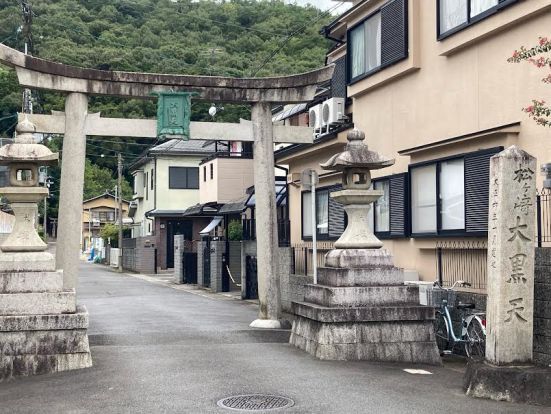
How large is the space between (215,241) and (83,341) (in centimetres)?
1816

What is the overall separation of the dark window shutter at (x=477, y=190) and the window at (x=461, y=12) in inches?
103

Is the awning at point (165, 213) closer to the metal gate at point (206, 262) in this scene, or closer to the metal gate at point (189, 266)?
the metal gate at point (189, 266)

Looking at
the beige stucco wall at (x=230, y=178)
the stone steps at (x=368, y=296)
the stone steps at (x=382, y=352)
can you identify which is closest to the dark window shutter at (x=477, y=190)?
the stone steps at (x=368, y=296)

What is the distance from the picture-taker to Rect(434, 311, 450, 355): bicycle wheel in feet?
38.8

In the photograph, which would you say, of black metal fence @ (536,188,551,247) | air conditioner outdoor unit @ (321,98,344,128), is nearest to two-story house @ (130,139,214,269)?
air conditioner outdoor unit @ (321,98,344,128)

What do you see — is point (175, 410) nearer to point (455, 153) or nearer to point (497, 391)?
point (497, 391)

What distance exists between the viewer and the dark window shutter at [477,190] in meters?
11.9

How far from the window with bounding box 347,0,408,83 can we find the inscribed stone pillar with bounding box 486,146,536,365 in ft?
23.4

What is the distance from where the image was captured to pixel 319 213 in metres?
20.3

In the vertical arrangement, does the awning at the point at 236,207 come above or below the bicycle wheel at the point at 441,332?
above

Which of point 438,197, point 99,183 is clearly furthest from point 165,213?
point 99,183

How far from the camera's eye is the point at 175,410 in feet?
24.4

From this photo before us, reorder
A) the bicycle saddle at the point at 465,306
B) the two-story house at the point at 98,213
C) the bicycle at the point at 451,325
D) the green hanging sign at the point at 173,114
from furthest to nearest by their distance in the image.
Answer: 1. the two-story house at the point at 98,213
2. the green hanging sign at the point at 173,114
3. the bicycle saddle at the point at 465,306
4. the bicycle at the point at 451,325

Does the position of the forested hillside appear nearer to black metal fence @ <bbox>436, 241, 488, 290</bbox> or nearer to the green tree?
black metal fence @ <bbox>436, 241, 488, 290</bbox>
